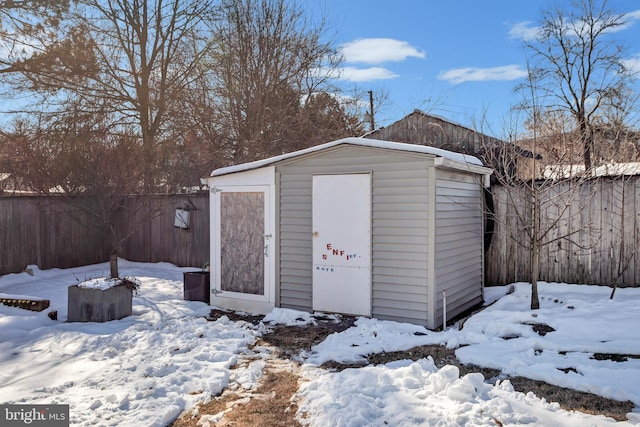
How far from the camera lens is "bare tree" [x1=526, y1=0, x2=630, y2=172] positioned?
1351 centimetres

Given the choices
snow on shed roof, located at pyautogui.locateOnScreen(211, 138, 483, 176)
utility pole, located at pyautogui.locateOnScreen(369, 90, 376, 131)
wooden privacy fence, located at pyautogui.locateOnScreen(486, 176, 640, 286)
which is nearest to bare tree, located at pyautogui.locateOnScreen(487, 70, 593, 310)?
wooden privacy fence, located at pyautogui.locateOnScreen(486, 176, 640, 286)

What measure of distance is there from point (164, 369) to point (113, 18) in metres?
10.5

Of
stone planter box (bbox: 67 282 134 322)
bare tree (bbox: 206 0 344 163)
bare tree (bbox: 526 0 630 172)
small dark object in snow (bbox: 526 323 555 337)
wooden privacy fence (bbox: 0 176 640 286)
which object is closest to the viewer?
small dark object in snow (bbox: 526 323 555 337)

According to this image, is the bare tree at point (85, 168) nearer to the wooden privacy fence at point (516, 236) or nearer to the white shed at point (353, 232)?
the wooden privacy fence at point (516, 236)

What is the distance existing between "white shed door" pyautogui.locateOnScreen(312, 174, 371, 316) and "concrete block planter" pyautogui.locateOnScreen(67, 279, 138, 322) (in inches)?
98.4

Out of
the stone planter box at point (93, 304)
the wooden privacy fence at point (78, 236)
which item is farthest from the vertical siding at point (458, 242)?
the wooden privacy fence at point (78, 236)

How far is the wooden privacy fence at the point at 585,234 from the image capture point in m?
5.72

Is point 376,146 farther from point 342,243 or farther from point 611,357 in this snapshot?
point 611,357

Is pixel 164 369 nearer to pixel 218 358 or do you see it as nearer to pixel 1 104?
pixel 218 358

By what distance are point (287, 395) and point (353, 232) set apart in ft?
8.16

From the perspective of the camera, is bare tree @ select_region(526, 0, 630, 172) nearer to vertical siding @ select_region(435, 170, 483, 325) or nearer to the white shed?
vertical siding @ select_region(435, 170, 483, 325)

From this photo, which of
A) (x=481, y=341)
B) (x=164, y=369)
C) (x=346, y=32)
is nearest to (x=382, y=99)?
(x=346, y=32)

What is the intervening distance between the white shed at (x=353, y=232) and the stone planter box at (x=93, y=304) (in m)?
1.42

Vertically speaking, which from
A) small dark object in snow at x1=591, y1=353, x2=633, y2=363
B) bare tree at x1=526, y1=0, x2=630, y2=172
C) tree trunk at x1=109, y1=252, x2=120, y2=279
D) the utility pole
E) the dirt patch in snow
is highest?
bare tree at x1=526, y1=0, x2=630, y2=172
